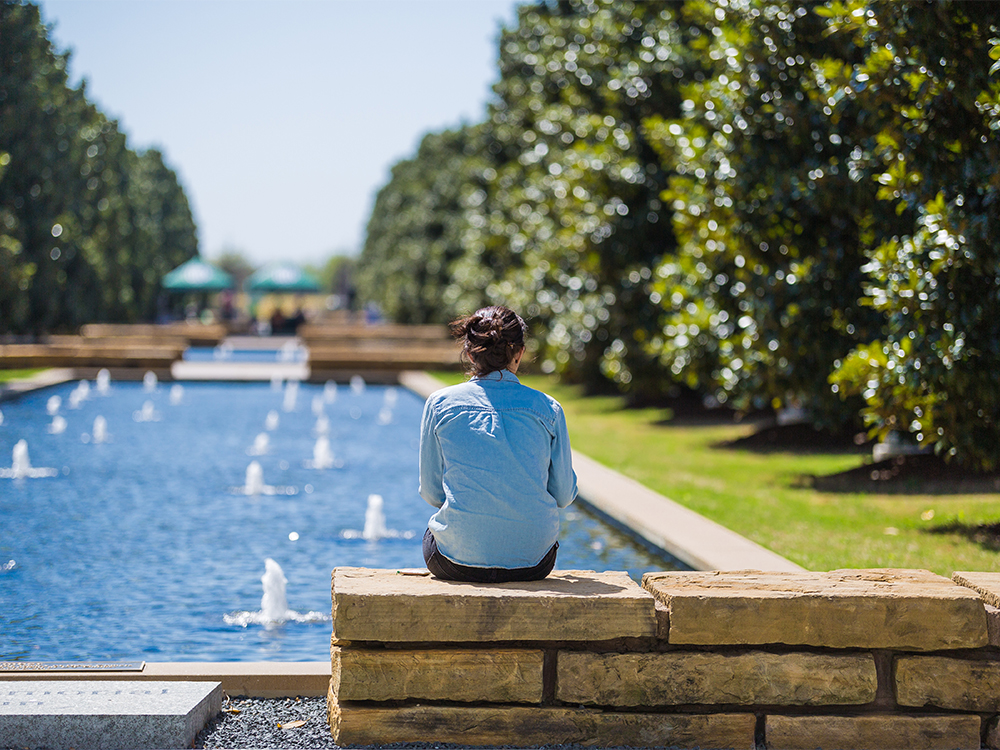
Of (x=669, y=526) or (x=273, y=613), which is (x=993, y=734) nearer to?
(x=273, y=613)

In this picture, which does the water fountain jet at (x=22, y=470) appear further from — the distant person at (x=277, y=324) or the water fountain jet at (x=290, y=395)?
the distant person at (x=277, y=324)

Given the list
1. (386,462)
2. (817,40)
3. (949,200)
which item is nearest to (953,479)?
(949,200)

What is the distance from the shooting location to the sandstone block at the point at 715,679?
4.36 m

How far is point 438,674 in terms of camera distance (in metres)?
4.31

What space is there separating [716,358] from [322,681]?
36.2ft

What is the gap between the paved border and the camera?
7.81 meters

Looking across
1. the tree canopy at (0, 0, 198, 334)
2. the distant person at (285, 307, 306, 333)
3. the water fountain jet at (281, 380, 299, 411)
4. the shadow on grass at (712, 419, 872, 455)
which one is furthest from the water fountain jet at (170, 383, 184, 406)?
the distant person at (285, 307, 306, 333)

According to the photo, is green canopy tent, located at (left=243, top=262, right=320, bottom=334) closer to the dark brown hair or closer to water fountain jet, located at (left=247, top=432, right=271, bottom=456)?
water fountain jet, located at (left=247, top=432, right=271, bottom=456)

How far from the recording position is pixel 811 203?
38.7 ft

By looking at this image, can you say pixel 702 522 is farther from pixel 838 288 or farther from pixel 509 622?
pixel 509 622

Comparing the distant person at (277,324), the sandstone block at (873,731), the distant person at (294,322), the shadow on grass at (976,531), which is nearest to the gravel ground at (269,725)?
the sandstone block at (873,731)

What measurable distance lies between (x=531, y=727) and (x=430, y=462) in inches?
44.5

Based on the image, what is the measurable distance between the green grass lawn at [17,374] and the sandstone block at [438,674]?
2435 cm

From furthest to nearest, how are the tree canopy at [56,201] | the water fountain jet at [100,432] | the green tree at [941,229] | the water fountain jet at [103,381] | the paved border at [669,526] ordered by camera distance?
1. the tree canopy at [56,201]
2. the water fountain jet at [103,381]
3. the water fountain jet at [100,432]
4. the green tree at [941,229]
5. the paved border at [669,526]
